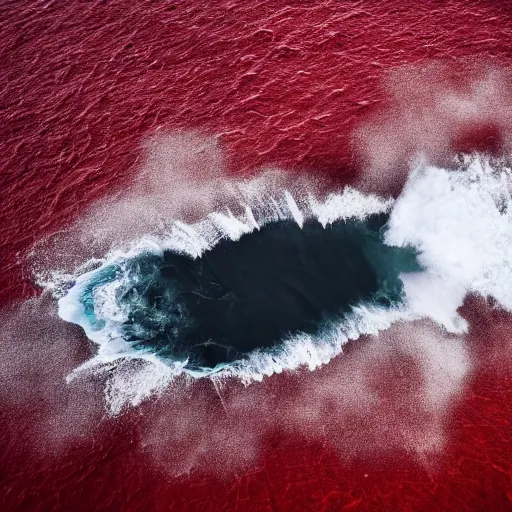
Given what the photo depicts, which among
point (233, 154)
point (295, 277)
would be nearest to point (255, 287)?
point (295, 277)

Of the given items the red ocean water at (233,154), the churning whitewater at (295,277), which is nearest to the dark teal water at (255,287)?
the churning whitewater at (295,277)

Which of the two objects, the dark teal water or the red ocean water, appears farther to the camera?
the dark teal water

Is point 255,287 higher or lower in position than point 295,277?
higher

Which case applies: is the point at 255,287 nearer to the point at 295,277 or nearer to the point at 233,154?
the point at 295,277

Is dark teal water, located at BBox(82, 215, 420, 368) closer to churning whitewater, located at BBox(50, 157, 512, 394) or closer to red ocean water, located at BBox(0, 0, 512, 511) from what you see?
churning whitewater, located at BBox(50, 157, 512, 394)

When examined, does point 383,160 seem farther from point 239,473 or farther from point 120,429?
point 120,429

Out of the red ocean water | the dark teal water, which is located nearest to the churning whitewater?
the dark teal water
